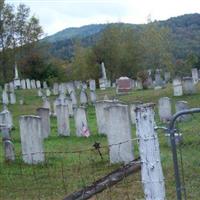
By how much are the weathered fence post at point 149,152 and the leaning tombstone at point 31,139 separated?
697cm

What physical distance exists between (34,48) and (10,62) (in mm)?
3960

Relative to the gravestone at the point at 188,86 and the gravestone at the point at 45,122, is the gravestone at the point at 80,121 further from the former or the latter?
the gravestone at the point at 188,86

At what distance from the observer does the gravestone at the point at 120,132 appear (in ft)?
39.7

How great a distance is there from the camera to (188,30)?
319 ft

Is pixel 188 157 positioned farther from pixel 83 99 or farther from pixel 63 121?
pixel 83 99

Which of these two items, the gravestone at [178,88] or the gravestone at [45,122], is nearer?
the gravestone at [45,122]

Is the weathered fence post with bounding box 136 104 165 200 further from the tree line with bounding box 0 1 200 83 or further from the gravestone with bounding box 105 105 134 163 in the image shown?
the tree line with bounding box 0 1 200 83

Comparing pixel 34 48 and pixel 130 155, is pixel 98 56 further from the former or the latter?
pixel 130 155

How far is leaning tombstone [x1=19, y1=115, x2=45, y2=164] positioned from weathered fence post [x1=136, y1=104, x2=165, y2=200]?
697 centimetres

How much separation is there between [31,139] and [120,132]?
221cm

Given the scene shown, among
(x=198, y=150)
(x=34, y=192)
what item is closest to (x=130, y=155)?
(x=198, y=150)

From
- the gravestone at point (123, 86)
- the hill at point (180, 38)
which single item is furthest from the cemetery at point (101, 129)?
the hill at point (180, 38)

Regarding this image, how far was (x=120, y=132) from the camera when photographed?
12.2 meters

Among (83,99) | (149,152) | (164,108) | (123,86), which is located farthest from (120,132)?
(123,86)
